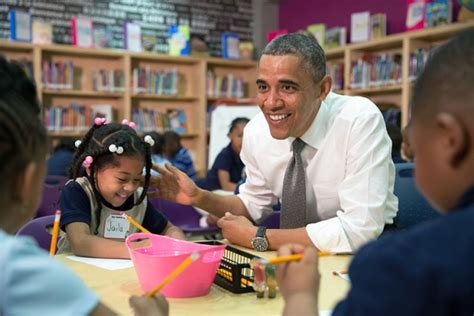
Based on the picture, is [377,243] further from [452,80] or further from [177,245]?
[177,245]

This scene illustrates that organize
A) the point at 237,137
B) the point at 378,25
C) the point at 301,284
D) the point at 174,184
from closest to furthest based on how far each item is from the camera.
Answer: the point at 301,284
the point at 174,184
the point at 237,137
the point at 378,25

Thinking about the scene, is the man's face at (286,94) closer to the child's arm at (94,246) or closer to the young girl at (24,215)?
the child's arm at (94,246)

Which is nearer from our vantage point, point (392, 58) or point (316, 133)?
point (316, 133)

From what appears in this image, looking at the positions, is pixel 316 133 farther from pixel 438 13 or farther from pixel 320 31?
pixel 320 31

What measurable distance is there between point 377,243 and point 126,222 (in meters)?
1.46

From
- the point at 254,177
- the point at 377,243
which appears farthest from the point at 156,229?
the point at 377,243

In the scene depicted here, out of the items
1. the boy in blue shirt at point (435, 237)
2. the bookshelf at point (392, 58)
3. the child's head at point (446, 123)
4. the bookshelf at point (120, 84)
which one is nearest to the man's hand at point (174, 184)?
the boy in blue shirt at point (435, 237)

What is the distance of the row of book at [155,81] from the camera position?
6.88 metres

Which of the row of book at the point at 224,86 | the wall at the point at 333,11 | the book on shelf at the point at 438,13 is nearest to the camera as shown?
the book on shelf at the point at 438,13

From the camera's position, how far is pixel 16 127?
795 millimetres

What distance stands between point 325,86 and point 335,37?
483 cm

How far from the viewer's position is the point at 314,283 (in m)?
0.92

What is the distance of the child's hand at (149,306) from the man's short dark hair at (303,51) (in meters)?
1.25

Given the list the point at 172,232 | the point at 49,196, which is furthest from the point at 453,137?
the point at 49,196
